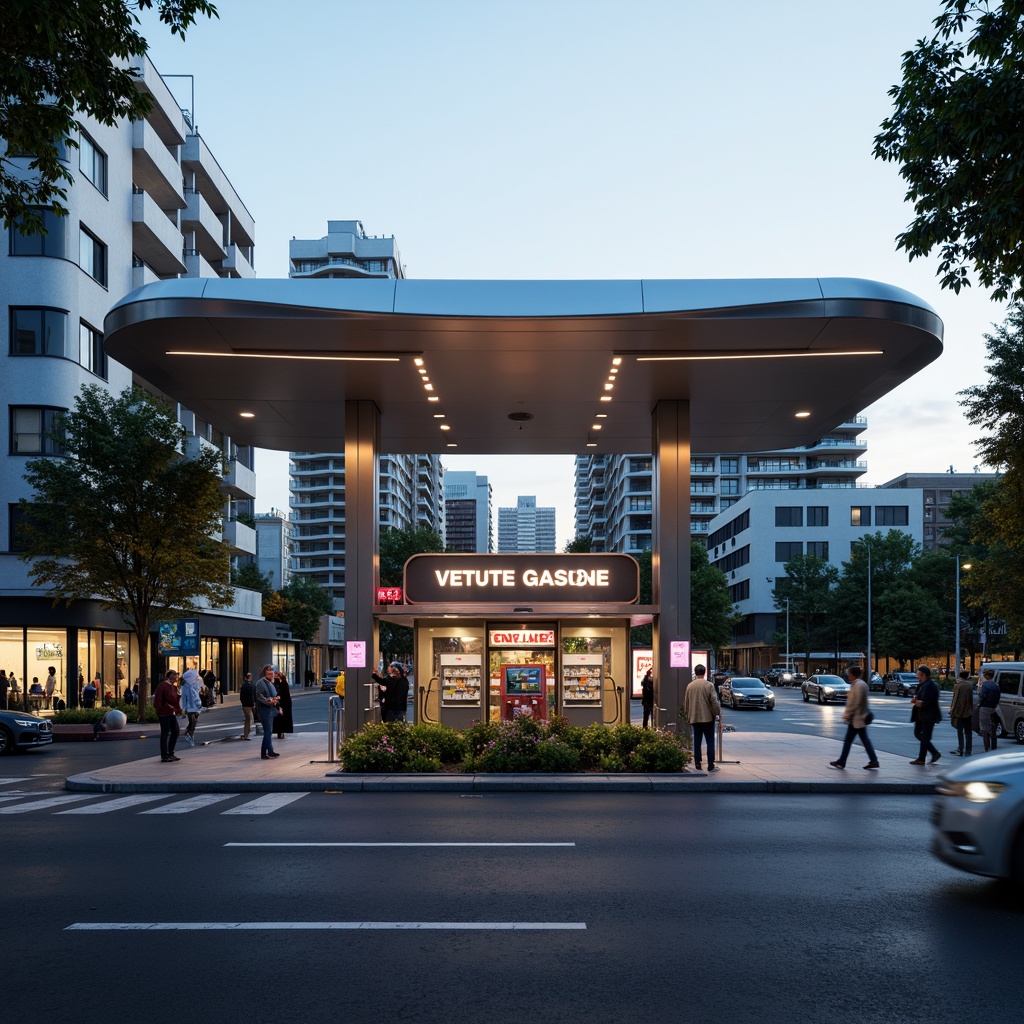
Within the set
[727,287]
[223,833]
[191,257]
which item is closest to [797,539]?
[191,257]

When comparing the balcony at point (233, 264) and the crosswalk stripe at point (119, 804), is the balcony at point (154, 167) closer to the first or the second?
the balcony at point (233, 264)

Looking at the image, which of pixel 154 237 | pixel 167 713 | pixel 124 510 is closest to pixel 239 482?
pixel 154 237

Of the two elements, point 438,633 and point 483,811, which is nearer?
point 483,811

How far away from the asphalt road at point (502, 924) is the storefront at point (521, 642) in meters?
10.8

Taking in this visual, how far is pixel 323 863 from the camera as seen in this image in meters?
9.79

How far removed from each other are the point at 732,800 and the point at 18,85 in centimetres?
1254

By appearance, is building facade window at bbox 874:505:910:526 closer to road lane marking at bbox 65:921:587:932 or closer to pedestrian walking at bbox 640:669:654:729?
pedestrian walking at bbox 640:669:654:729

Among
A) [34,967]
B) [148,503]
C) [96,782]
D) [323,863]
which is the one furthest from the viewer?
[148,503]

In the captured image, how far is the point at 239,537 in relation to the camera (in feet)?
195

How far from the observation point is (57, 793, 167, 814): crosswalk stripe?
552 inches

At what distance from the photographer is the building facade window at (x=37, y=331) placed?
126 ft

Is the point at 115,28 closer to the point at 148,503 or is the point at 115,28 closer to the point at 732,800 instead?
the point at 732,800

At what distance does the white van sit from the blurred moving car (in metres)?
19.5

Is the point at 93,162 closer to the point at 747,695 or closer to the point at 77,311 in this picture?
the point at 77,311
